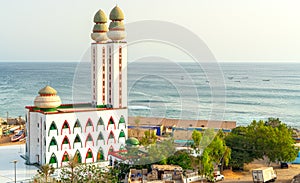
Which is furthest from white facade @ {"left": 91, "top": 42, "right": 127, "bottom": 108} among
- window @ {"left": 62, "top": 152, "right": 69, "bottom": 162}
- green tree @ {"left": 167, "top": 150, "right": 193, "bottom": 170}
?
green tree @ {"left": 167, "top": 150, "right": 193, "bottom": 170}

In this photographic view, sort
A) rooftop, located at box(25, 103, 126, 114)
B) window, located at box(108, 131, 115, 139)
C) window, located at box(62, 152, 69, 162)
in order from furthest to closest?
window, located at box(108, 131, 115, 139) → rooftop, located at box(25, 103, 126, 114) → window, located at box(62, 152, 69, 162)

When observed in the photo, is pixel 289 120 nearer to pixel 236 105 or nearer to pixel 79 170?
pixel 236 105

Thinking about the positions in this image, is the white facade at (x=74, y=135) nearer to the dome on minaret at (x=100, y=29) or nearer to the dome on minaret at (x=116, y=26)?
the dome on minaret at (x=116, y=26)

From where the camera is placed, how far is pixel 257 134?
23.3m

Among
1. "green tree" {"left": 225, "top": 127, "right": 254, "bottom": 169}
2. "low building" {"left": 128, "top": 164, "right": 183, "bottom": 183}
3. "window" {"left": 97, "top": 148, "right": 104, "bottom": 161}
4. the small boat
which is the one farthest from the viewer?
the small boat

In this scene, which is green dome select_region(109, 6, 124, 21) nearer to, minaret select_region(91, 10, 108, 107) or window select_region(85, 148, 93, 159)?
minaret select_region(91, 10, 108, 107)

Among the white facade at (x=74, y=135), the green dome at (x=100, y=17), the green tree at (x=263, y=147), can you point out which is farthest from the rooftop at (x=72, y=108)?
the green tree at (x=263, y=147)

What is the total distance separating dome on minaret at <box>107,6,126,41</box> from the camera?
24.3 m

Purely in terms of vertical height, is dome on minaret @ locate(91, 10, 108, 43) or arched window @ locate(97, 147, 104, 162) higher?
dome on minaret @ locate(91, 10, 108, 43)

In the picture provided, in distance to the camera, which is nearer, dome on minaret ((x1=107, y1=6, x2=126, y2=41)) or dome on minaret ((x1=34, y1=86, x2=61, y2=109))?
dome on minaret ((x1=34, y1=86, x2=61, y2=109))

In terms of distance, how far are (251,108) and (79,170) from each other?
46847 mm

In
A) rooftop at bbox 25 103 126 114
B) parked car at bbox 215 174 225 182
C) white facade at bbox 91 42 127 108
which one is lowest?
parked car at bbox 215 174 225 182

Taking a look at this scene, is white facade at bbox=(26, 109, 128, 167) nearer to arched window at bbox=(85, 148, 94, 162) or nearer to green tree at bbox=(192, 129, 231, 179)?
arched window at bbox=(85, 148, 94, 162)

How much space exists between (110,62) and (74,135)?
5.18 metres
